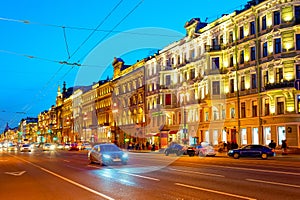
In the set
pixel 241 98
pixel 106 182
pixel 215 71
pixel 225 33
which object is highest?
pixel 225 33

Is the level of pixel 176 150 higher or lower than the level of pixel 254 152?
lower

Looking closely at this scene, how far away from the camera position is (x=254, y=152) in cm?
3609

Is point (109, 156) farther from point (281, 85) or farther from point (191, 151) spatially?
point (281, 85)

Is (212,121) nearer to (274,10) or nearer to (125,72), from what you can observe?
(274,10)

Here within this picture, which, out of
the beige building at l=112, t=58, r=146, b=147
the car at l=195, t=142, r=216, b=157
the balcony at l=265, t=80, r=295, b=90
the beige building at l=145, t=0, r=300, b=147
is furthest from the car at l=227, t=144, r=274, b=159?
the beige building at l=112, t=58, r=146, b=147

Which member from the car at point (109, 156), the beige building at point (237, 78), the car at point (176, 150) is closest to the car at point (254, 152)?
the beige building at point (237, 78)

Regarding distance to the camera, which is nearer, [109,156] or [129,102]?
[109,156]

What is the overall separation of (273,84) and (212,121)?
13410 mm

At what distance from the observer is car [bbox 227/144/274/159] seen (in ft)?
116

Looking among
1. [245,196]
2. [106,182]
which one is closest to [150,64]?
[106,182]

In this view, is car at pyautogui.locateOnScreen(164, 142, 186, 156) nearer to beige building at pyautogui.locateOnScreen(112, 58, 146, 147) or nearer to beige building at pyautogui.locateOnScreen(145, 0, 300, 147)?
beige building at pyautogui.locateOnScreen(145, 0, 300, 147)

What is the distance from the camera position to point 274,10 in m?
44.5

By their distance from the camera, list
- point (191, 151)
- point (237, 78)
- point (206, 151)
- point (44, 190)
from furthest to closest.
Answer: point (237, 78) < point (191, 151) < point (206, 151) < point (44, 190)

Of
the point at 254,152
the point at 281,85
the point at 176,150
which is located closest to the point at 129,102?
A: the point at 176,150
